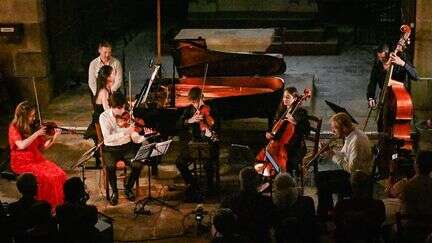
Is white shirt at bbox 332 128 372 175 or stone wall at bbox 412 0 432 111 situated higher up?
stone wall at bbox 412 0 432 111

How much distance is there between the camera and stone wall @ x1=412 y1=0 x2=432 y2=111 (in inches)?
476

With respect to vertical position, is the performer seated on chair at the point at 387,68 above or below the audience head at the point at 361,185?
above

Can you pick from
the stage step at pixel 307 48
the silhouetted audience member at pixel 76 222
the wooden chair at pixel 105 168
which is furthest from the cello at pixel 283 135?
the stage step at pixel 307 48

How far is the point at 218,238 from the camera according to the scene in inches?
233

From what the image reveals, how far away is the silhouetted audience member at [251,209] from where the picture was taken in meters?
6.59

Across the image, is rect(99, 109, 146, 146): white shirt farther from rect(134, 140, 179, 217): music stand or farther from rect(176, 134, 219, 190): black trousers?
rect(176, 134, 219, 190): black trousers

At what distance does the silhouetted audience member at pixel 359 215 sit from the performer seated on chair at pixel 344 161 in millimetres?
1393

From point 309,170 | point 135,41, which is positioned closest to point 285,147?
point 309,170

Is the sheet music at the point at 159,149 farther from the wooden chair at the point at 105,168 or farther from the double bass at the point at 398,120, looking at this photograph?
the double bass at the point at 398,120

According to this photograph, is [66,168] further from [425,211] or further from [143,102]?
[425,211]

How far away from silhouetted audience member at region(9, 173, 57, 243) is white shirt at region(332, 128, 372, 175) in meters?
3.44

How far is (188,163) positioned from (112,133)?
0.98 metres

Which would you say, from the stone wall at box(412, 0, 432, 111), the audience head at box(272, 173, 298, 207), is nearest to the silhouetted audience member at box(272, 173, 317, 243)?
the audience head at box(272, 173, 298, 207)

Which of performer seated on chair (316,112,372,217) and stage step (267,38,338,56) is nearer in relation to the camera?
performer seated on chair (316,112,372,217)
